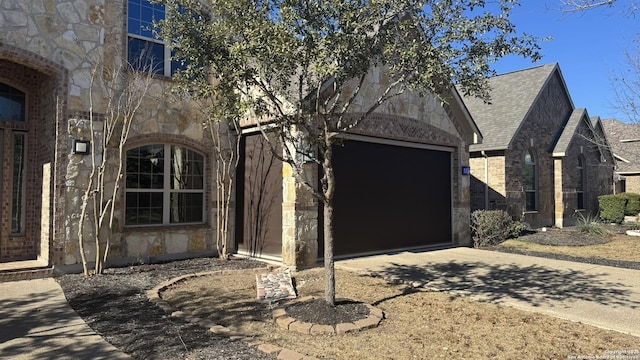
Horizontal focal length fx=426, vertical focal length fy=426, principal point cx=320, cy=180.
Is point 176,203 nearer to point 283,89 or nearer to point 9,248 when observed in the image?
point 9,248

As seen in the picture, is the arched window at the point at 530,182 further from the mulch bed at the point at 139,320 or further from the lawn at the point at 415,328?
the mulch bed at the point at 139,320

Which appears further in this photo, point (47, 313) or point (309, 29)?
point (47, 313)

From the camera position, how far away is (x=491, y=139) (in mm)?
17484

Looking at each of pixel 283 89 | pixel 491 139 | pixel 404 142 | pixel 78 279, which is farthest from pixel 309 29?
pixel 491 139

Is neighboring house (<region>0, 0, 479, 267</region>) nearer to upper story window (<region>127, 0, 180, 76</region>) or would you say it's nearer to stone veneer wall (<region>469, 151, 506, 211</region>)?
upper story window (<region>127, 0, 180, 76</region>)

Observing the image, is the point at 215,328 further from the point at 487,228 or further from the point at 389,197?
the point at 487,228

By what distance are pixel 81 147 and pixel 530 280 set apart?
9.27 metres

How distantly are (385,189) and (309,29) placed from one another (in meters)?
6.68

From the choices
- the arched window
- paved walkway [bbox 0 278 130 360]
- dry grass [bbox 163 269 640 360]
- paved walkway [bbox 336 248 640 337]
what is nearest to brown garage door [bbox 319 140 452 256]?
paved walkway [bbox 336 248 640 337]

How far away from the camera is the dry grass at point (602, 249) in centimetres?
1165

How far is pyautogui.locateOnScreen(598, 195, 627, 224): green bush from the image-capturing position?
20.1 metres

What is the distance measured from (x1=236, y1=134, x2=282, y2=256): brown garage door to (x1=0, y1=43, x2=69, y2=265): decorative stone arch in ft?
13.0

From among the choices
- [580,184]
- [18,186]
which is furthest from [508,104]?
[18,186]

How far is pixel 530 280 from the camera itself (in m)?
8.35
